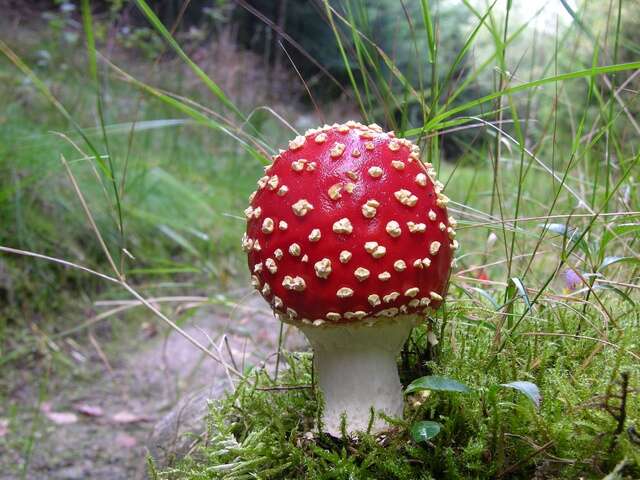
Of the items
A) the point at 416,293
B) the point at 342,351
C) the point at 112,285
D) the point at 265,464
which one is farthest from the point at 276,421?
the point at 112,285

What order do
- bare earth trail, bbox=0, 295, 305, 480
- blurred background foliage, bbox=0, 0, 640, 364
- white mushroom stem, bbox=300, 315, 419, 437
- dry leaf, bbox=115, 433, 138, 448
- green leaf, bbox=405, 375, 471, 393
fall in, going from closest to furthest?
green leaf, bbox=405, 375, 471, 393 → white mushroom stem, bbox=300, 315, 419, 437 → blurred background foliage, bbox=0, 0, 640, 364 → bare earth trail, bbox=0, 295, 305, 480 → dry leaf, bbox=115, 433, 138, 448

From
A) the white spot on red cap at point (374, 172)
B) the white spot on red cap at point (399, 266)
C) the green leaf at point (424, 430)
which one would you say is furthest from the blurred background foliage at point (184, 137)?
the green leaf at point (424, 430)

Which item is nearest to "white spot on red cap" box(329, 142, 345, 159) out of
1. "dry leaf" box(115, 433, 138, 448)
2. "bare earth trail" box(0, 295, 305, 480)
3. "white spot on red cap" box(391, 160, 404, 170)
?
"white spot on red cap" box(391, 160, 404, 170)

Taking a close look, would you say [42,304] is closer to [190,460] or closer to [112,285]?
[112,285]

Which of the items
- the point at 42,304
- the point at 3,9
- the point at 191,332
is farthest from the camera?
the point at 3,9

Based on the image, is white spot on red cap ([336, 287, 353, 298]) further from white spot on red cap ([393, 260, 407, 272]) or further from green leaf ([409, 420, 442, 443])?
green leaf ([409, 420, 442, 443])

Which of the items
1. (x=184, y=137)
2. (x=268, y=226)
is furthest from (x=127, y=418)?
(x=184, y=137)

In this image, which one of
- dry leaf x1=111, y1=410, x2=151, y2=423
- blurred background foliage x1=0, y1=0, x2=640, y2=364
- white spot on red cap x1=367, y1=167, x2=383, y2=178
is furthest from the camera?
dry leaf x1=111, y1=410, x2=151, y2=423

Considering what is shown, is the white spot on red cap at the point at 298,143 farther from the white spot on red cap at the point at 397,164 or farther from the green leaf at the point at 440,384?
the green leaf at the point at 440,384

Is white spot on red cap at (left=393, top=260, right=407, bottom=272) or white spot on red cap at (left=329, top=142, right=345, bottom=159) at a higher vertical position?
white spot on red cap at (left=329, top=142, right=345, bottom=159)
